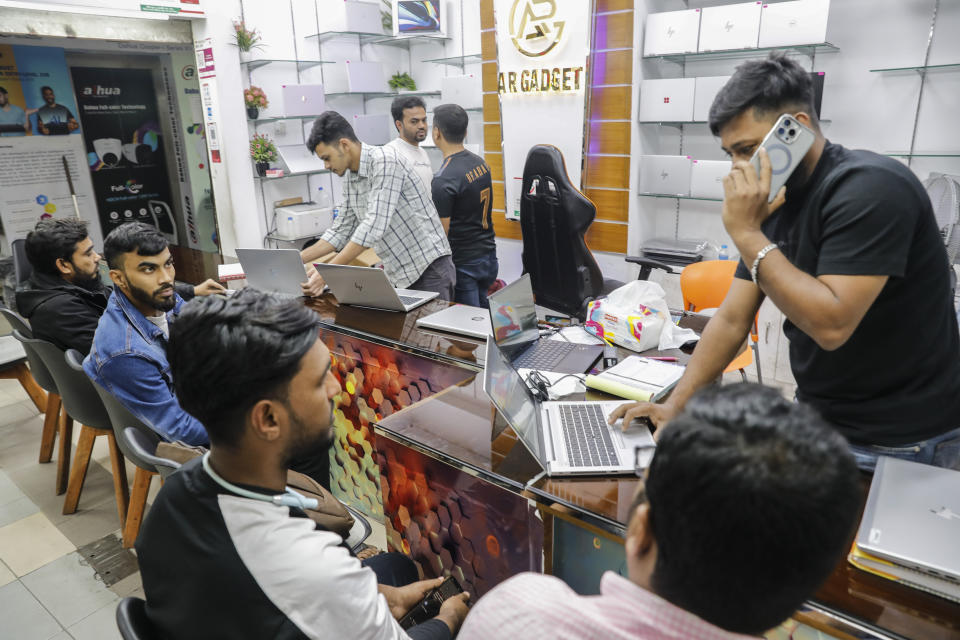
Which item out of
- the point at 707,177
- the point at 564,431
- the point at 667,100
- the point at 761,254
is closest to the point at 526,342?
the point at 564,431

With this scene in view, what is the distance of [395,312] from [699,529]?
2297 mm

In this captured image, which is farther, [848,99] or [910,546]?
[848,99]

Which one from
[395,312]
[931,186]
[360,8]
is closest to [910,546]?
[395,312]

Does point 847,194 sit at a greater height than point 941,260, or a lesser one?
greater

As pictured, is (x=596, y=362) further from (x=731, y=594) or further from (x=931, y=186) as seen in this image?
(x=931, y=186)

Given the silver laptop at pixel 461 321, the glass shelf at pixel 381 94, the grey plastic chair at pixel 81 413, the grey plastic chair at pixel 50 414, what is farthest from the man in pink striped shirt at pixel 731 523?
the glass shelf at pixel 381 94

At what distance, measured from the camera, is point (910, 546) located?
40.5 inches

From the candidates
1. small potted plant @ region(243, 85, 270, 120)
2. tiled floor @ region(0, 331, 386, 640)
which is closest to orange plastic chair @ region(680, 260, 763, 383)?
tiled floor @ region(0, 331, 386, 640)

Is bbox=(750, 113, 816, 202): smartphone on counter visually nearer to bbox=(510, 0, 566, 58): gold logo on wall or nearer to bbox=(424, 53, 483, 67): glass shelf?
bbox=(510, 0, 566, 58): gold logo on wall

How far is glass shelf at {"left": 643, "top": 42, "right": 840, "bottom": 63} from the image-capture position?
11.3 feet

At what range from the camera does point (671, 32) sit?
3779 mm

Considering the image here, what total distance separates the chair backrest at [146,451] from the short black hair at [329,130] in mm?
1810

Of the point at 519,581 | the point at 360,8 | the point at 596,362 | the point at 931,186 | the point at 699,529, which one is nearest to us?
the point at 699,529

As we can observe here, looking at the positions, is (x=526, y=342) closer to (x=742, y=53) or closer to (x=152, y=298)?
(x=152, y=298)
